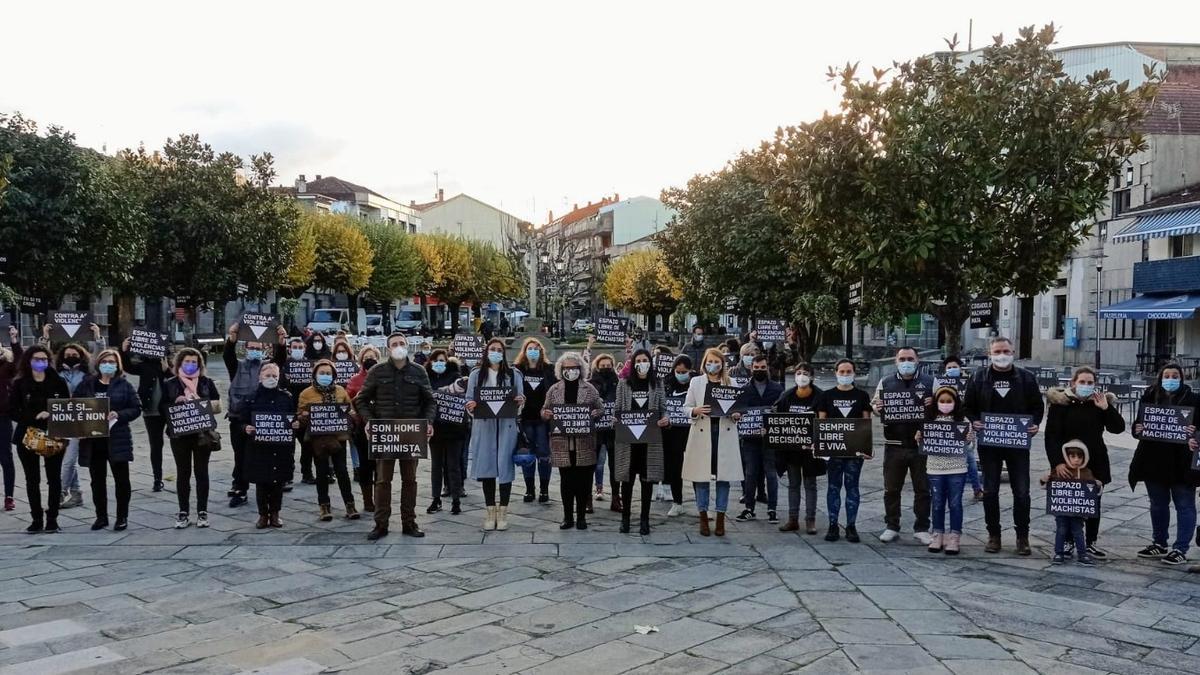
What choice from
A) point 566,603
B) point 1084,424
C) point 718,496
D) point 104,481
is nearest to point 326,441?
point 104,481

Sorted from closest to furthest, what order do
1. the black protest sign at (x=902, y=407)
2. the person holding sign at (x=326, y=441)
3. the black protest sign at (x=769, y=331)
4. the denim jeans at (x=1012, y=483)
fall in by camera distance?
the denim jeans at (x=1012, y=483) < the black protest sign at (x=902, y=407) < the person holding sign at (x=326, y=441) < the black protest sign at (x=769, y=331)

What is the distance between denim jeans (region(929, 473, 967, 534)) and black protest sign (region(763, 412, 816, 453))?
1168mm

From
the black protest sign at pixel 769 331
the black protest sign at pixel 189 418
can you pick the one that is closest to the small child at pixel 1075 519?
the black protest sign at pixel 189 418

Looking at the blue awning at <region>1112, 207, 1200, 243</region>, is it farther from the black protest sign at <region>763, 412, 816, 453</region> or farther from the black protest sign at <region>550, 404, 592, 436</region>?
the black protest sign at <region>550, 404, 592, 436</region>

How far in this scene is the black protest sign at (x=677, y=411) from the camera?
925 centimetres

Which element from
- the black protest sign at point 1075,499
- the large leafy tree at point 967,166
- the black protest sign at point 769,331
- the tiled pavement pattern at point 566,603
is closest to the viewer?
the tiled pavement pattern at point 566,603

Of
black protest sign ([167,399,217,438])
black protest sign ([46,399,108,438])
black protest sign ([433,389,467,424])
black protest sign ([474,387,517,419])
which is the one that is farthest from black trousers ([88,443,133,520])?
black protest sign ([474,387,517,419])

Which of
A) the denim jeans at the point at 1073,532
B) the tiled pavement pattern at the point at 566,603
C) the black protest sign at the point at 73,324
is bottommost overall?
the tiled pavement pattern at the point at 566,603

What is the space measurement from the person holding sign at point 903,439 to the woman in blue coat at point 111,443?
23.8 ft

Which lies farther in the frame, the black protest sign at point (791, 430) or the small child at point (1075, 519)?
the black protest sign at point (791, 430)

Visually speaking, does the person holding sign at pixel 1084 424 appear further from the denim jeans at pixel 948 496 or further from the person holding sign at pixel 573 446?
the person holding sign at pixel 573 446

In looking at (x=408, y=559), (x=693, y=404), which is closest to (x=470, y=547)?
(x=408, y=559)

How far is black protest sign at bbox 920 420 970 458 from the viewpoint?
8.16 metres

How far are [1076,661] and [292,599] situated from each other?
5.35 meters
